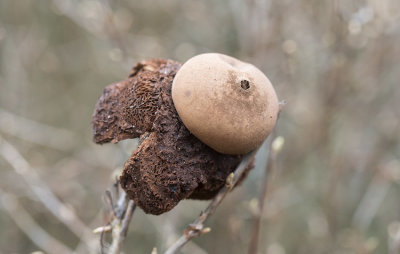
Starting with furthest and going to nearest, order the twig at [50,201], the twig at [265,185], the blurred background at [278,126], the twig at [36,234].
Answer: the blurred background at [278,126] → the twig at [36,234] → the twig at [50,201] → the twig at [265,185]

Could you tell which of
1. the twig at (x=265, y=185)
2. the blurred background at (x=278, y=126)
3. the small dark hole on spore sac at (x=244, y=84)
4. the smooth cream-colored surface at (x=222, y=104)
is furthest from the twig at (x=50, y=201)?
the small dark hole on spore sac at (x=244, y=84)

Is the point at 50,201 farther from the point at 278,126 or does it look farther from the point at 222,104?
the point at 278,126

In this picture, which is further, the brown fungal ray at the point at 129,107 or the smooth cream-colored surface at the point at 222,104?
the brown fungal ray at the point at 129,107

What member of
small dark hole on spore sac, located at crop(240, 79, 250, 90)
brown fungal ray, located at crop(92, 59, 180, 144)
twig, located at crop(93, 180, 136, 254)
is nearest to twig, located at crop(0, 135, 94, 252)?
twig, located at crop(93, 180, 136, 254)

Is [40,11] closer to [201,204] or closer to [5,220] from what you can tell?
[5,220]

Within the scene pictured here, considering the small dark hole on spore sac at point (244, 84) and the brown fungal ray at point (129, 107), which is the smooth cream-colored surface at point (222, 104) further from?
the brown fungal ray at point (129, 107)

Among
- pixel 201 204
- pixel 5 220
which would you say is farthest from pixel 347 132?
pixel 5 220
